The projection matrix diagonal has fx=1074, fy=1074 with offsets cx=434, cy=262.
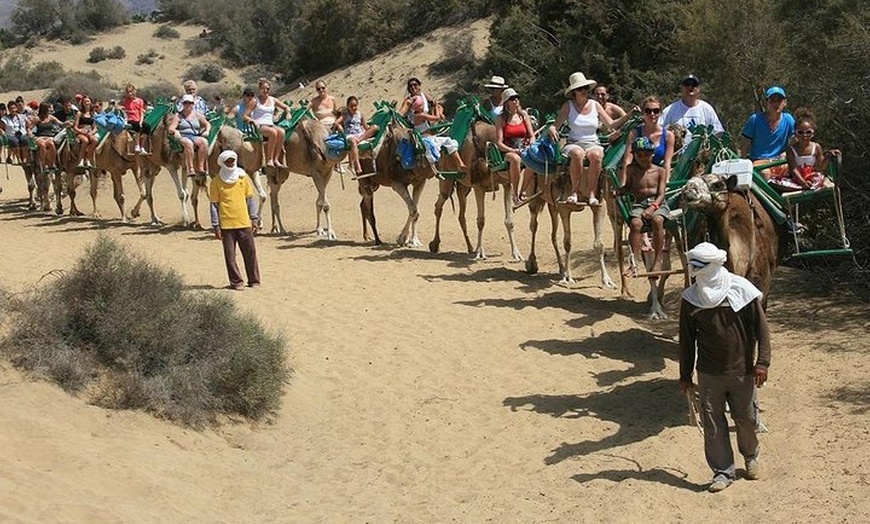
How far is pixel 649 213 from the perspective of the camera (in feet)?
36.0

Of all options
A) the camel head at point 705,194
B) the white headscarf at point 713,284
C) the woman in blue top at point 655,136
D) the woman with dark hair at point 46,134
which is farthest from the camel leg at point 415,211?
the white headscarf at point 713,284

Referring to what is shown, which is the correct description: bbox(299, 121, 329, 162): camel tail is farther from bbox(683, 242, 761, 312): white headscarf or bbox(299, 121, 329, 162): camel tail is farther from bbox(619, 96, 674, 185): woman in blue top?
bbox(683, 242, 761, 312): white headscarf

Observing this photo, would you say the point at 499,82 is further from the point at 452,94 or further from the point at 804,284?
the point at 452,94

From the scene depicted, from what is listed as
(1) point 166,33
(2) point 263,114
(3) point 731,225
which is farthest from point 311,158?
(1) point 166,33

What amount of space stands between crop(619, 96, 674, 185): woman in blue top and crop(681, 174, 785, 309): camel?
2.14 meters

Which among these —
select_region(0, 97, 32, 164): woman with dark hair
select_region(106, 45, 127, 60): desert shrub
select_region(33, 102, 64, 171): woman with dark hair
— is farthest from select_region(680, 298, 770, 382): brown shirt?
select_region(106, 45, 127, 60): desert shrub

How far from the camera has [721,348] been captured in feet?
25.3

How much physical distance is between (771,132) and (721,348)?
432cm

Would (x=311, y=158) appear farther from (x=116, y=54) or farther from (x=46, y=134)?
(x=116, y=54)

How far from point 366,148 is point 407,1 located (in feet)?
92.0

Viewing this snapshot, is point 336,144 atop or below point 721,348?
atop

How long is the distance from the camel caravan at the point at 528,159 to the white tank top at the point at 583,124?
0.05 ft

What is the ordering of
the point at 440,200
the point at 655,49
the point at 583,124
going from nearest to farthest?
the point at 583,124 → the point at 440,200 → the point at 655,49

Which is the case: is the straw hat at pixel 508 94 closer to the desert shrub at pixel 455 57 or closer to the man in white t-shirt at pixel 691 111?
the man in white t-shirt at pixel 691 111
